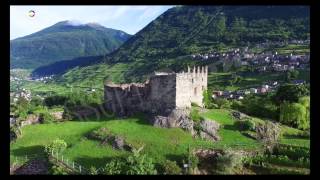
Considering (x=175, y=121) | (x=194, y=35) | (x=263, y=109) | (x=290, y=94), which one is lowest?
(x=175, y=121)

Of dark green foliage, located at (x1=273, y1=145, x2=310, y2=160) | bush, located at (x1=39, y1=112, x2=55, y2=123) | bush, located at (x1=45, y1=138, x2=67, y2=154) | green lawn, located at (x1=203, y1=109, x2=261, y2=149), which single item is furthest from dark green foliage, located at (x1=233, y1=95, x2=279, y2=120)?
bush, located at (x1=45, y1=138, x2=67, y2=154)

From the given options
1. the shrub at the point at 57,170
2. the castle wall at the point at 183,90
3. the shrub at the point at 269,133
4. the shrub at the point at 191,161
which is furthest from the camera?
the castle wall at the point at 183,90

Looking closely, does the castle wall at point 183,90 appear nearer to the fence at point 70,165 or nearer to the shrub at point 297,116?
the shrub at point 297,116

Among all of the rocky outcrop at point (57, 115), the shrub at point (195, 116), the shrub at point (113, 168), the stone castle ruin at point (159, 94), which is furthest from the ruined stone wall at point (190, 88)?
the rocky outcrop at point (57, 115)

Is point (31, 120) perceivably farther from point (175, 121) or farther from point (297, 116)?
point (297, 116)

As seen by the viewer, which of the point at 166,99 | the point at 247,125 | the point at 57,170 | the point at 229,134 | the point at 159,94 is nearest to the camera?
the point at 57,170

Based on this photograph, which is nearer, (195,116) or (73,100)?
(195,116)

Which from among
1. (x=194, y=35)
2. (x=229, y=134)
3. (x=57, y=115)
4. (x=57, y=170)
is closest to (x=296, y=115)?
(x=229, y=134)

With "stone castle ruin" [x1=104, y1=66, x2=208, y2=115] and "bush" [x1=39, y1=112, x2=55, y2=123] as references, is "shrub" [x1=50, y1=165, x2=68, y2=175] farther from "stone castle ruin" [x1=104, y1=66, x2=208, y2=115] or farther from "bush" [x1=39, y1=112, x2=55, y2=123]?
"bush" [x1=39, y1=112, x2=55, y2=123]
